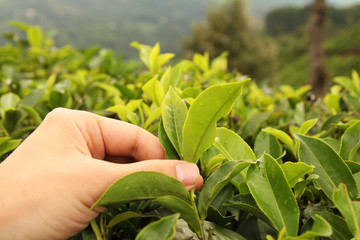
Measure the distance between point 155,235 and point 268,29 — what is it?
6003 centimetres

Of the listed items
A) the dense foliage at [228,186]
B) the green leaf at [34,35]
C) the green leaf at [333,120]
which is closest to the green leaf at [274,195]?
the dense foliage at [228,186]

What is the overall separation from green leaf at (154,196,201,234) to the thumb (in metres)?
0.05

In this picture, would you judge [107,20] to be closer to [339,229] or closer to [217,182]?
[217,182]

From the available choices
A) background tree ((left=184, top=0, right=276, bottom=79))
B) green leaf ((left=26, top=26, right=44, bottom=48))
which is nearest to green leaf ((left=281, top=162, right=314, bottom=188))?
green leaf ((left=26, top=26, right=44, bottom=48))

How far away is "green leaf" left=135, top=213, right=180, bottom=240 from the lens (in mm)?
622

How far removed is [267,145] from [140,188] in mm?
577

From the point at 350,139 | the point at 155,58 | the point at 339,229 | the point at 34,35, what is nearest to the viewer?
the point at 339,229

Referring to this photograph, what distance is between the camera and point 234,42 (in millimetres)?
17328

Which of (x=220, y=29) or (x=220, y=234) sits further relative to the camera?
(x=220, y=29)

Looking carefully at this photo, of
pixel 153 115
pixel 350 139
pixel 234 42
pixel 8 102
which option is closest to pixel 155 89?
pixel 153 115

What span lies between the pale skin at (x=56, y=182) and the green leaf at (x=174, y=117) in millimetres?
79

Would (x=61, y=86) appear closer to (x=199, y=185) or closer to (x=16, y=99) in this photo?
(x=16, y=99)

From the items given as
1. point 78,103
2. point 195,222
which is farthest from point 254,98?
point 195,222

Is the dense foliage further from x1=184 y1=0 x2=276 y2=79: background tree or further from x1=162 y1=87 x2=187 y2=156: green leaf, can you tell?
x1=184 y1=0 x2=276 y2=79: background tree
